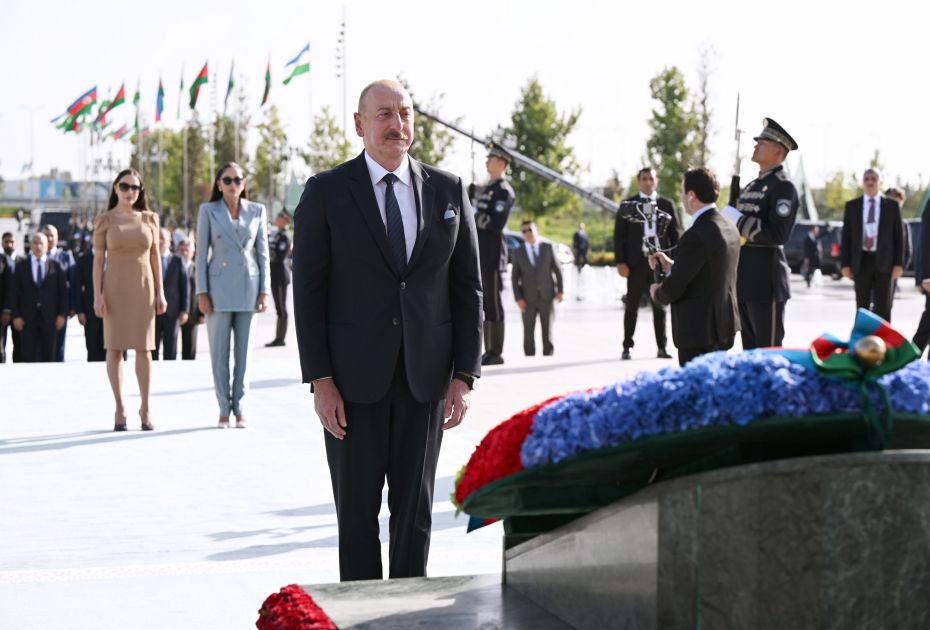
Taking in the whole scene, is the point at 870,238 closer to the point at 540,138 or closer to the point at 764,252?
the point at 764,252

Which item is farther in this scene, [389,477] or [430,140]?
[430,140]

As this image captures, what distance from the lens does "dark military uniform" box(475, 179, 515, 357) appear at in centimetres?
1466

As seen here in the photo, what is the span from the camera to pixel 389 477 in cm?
458

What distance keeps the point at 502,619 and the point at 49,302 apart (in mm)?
13674

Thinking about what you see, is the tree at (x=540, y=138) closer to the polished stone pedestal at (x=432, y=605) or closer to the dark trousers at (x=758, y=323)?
the dark trousers at (x=758, y=323)

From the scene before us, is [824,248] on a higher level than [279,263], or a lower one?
higher

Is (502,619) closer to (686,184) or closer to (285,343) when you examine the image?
(686,184)

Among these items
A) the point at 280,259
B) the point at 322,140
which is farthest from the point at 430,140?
the point at 280,259

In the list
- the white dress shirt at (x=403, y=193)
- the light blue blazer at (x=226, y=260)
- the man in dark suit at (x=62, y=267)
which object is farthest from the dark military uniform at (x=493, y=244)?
the white dress shirt at (x=403, y=193)

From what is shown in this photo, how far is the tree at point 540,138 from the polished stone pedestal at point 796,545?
2967 inches

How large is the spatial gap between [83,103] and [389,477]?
2316 inches

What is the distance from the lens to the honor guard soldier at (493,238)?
14609 millimetres

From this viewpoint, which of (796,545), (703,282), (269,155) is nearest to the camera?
(796,545)

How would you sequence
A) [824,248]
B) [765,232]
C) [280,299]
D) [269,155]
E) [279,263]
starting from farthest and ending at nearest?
[269,155], [824,248], [279,263], [280,299], [765,232]
